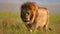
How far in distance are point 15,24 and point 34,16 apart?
0.19 metres

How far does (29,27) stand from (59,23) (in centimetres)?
29

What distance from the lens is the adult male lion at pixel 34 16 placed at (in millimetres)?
1354

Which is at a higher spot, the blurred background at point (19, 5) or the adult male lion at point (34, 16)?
the blurred background at point (19, 5)

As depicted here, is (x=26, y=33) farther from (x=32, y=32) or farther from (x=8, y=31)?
(x=8, y=31)

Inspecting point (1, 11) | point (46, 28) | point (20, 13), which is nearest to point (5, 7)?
point (1, 11)

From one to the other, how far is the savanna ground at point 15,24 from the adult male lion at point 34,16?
5cm

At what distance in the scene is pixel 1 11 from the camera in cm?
145

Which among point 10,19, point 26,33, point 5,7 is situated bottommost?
point 26,33

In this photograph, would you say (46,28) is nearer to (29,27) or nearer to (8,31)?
(29,27)

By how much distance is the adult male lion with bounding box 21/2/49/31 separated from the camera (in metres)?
1.35

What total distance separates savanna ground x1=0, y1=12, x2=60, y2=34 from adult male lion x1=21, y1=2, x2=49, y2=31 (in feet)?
0.17

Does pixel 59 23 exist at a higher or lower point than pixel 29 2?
lower

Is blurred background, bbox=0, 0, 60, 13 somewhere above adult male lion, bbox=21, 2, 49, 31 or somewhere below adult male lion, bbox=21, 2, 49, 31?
above

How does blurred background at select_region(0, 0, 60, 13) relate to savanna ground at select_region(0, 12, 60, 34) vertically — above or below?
above
